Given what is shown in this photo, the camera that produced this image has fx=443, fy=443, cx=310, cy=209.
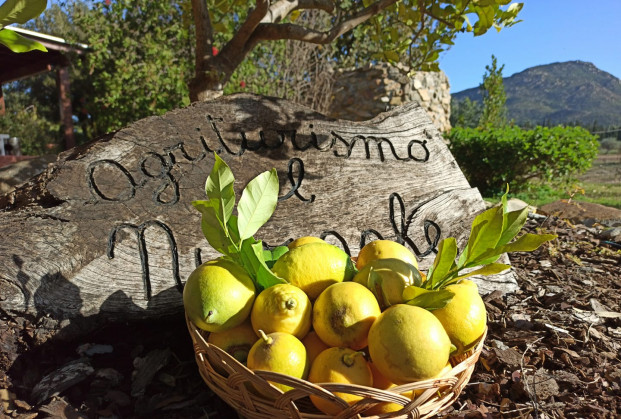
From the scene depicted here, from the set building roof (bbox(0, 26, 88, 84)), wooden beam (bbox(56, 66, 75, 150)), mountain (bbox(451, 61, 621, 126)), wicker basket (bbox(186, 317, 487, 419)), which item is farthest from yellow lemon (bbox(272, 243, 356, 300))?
mountain (bbox(451, 61, 621, 126))

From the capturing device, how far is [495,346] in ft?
6.57

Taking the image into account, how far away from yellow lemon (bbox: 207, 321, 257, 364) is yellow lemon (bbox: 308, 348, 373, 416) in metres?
0.24

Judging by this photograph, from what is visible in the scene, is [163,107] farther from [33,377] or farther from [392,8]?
[33,377]

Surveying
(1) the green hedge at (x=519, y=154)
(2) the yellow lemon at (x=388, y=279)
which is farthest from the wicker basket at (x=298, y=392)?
(1) the green hedge at (x=519, y=154)

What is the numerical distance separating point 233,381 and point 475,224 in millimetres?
899

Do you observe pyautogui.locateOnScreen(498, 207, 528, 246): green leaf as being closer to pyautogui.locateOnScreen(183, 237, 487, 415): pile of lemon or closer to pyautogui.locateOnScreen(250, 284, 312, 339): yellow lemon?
pyautogui.locateOnScreen(183, 237, 487, 415): pile of lemon

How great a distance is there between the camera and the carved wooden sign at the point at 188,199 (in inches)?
73.0

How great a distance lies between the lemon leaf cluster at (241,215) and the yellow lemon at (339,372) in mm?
298

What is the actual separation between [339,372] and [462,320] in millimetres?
448

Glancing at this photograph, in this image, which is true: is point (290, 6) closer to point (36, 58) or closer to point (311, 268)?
point (311, 268)

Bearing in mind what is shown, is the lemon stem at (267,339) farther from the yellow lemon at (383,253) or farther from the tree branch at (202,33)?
the tree branch at (202,33)

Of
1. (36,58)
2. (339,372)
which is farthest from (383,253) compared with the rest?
(36,58)

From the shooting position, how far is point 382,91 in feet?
29.6

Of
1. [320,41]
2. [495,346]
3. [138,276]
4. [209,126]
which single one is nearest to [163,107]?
[320,41]
